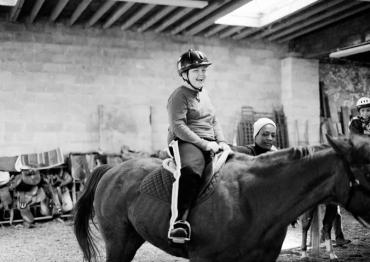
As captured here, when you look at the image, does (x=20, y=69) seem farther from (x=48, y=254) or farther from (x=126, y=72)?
(x=48, y=254)

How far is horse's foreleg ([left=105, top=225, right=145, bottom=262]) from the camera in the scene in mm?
3396

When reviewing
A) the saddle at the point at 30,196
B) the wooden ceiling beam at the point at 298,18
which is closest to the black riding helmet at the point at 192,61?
the wooden ceiling beam at the point at 298,18

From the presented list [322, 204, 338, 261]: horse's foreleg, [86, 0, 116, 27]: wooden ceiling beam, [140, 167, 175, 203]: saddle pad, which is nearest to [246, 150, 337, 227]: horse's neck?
[140, 167, 175, 203]: saddle pad

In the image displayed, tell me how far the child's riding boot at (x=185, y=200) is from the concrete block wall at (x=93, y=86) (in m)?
6.43

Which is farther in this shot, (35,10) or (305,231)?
(35,10)

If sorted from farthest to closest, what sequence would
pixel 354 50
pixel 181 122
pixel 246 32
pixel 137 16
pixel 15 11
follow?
pixel 246 32, pixel 354 50, pixel 137 16, pixel 15 11, pixel 181 122

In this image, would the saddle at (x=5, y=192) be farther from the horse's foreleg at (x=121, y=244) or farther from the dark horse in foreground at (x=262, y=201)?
the dark horse in foreground at (x=262, y=201)

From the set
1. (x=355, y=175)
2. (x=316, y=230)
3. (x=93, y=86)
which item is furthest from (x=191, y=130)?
(x=93, y=86)

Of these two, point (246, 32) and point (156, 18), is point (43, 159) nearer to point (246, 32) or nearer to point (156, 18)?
point (156, 18)

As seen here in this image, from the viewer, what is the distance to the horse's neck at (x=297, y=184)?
258cm

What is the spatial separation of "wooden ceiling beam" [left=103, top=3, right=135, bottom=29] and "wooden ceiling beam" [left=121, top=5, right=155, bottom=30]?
288 millimetres

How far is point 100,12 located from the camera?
8.25 m

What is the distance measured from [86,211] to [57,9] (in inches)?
209

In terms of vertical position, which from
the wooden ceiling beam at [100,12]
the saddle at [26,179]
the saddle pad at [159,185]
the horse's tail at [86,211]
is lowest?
the saddle at [26,179]
